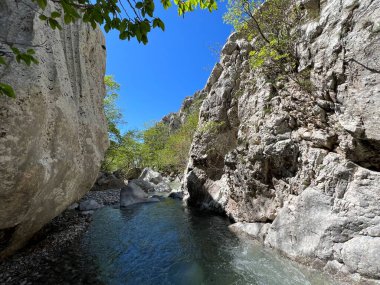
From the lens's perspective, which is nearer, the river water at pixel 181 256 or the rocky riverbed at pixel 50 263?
the rocky riverbed at pixel 50 263

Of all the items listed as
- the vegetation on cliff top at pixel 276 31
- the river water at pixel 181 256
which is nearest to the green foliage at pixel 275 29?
the vegetation on cliff top at pixel 276 31

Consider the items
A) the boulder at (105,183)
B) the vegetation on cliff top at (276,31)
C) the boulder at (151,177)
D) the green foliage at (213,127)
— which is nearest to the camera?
the vegetation on cliff top at (276,31)

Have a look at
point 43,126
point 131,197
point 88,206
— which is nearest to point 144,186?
point 131,197

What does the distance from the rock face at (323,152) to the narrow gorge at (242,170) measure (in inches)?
2.0

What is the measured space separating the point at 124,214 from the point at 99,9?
19.2 metres

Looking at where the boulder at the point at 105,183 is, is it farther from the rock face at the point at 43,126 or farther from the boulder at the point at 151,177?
the rock face at the point at 43,126

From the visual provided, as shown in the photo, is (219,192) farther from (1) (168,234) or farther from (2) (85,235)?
(2) (85,235)

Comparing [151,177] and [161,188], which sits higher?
[151,177]

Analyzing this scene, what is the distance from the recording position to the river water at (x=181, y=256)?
Answer: 356 inches

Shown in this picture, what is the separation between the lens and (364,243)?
8141mm

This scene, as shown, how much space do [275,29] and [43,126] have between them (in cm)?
1430

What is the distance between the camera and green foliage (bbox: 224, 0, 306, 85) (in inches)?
525

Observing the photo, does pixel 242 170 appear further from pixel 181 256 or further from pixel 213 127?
pixel 213 127

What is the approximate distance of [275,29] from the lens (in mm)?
14938
